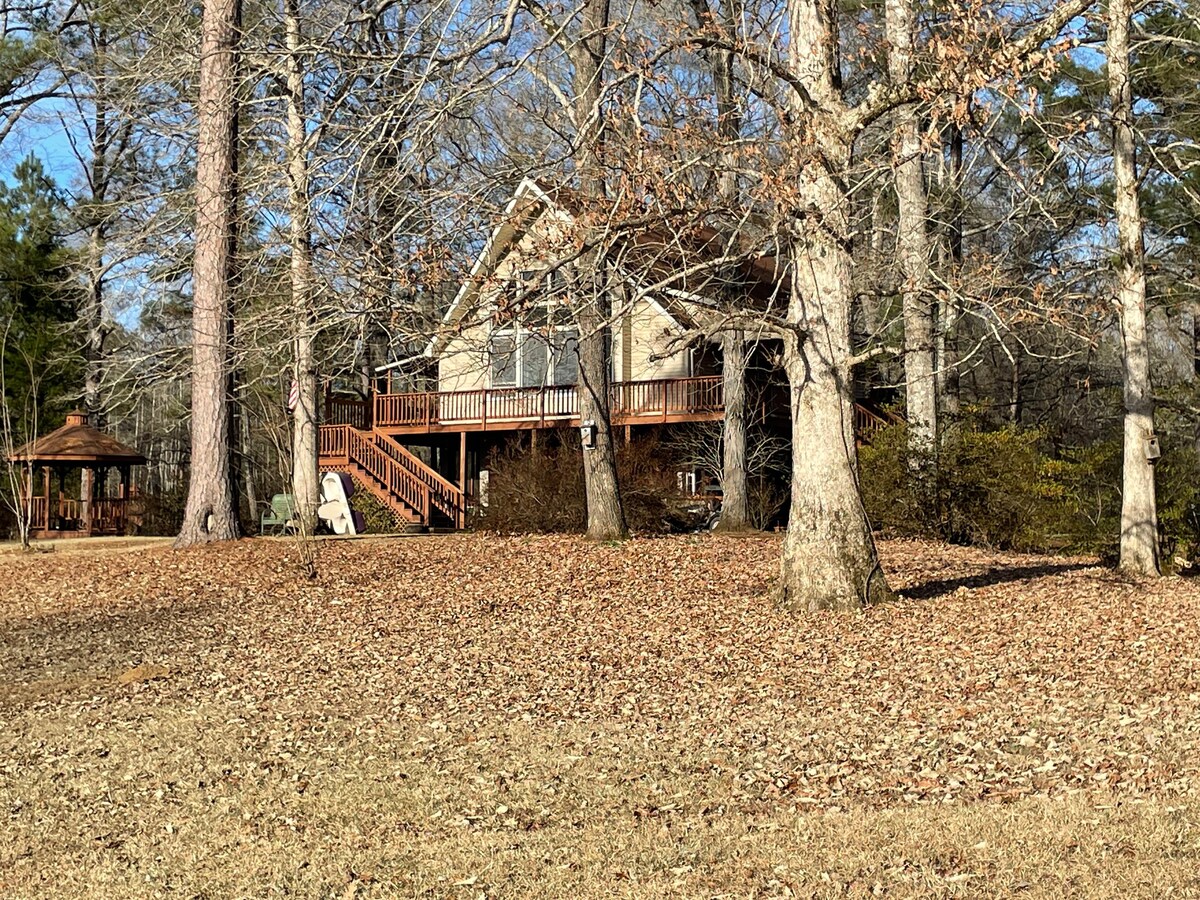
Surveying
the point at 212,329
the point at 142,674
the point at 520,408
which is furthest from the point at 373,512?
the point at 142,674

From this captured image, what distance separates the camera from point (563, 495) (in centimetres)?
1931

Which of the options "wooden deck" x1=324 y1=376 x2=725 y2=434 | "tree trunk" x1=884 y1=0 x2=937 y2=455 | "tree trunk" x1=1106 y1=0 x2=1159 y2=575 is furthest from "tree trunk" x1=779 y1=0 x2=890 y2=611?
"wooden deck" x1=324 y1=376 x2=725 y2=434

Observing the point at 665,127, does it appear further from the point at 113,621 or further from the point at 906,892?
the point at 113,621

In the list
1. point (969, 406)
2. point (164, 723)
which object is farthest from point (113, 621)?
point (969, 406)

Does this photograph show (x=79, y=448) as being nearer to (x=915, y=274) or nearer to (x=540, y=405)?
(x=540, y=405)

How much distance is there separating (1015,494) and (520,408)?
11808mm

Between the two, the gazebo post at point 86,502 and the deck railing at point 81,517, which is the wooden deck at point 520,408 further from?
the gazebo post at point 86,502

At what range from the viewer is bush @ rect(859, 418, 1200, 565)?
1714cm

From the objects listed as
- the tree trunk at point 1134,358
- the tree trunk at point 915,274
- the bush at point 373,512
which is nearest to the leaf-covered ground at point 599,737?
the tree trunk at point 1134,358

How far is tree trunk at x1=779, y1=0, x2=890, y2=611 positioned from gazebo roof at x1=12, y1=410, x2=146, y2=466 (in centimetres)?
1862

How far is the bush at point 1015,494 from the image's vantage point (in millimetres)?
17141

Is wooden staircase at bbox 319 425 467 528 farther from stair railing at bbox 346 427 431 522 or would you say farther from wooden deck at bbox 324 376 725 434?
wooden deck at bbox 324 376 725 434

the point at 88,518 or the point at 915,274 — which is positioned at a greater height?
the point at 915,274

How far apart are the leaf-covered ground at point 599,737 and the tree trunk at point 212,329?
131 inches
